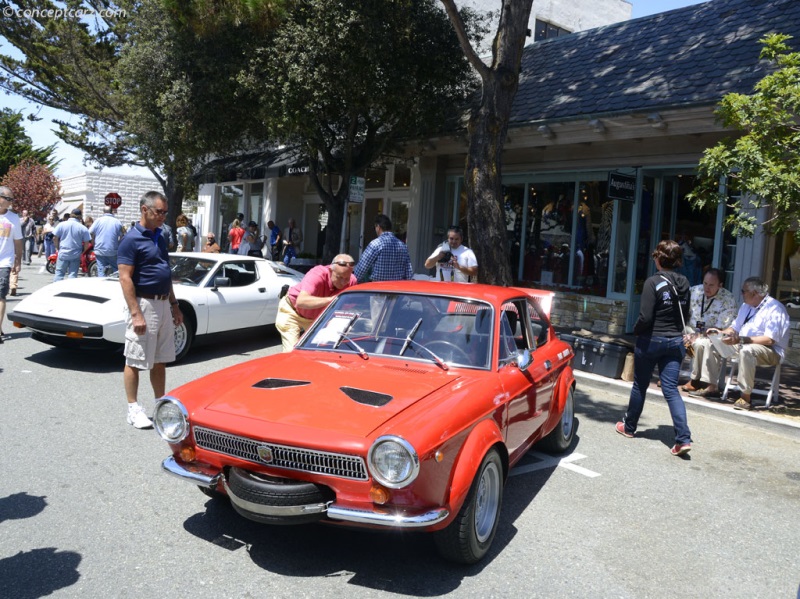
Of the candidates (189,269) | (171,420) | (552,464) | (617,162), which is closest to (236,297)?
(189,269)

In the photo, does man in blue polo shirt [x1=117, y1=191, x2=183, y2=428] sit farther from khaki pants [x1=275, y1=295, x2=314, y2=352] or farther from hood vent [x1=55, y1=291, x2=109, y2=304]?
hood vent [x1=55, y1=291, x2=109, y2=304]

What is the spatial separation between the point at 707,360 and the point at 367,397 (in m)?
5.57

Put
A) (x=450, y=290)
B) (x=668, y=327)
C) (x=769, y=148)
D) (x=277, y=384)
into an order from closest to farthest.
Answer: (x=277, y=384) → (x=450, y=290) → (x=668, y=327) → (x=769, y=148)

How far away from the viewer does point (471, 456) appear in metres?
3.46

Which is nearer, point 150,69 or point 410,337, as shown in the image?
point 410,337

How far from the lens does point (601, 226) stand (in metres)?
12.9

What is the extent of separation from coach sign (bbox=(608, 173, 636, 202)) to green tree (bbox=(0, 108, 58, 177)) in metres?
48.3

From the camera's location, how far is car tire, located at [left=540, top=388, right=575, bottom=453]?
5493 mm

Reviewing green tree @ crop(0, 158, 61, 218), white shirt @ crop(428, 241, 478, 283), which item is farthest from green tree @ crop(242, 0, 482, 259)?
green tree @ crop(0, 158, 61, 218)

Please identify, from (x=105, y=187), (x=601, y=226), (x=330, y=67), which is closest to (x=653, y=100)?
(x=601, y=226)

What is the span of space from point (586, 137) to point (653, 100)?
1.39 metres

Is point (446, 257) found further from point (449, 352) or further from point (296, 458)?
point (296, 458)

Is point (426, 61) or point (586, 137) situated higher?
point (426, 61)

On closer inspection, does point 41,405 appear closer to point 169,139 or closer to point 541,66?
point 169,139
